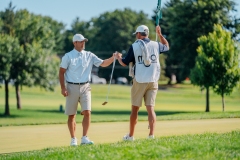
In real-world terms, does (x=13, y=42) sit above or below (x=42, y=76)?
above

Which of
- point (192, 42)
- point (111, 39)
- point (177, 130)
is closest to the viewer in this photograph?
point (177, 130)

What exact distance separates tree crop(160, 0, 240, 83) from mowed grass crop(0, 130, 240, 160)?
3764 cm

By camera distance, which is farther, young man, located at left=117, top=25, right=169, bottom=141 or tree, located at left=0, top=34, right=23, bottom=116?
tree, located at left=0, top=34, right=23, bottom=116

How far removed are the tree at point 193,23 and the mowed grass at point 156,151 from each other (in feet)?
124

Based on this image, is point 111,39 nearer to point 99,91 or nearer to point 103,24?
point 103,24

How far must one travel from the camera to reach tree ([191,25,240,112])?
35.3m

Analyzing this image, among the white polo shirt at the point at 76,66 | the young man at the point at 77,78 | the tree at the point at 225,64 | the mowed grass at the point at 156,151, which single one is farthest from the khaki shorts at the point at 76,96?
the tree at the point at 225,64

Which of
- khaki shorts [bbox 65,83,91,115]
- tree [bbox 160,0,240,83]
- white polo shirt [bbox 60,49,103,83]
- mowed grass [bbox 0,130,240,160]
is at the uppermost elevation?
tree [bbox 160,0,240,83]

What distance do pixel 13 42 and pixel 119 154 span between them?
32.8m

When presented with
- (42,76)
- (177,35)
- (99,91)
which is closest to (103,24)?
(99,91)

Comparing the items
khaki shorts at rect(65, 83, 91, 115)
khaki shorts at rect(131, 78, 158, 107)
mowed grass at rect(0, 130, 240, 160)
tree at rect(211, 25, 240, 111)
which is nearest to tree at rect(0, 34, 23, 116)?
tree at rect(211, 25, 240, 111)

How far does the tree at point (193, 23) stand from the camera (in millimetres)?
46312

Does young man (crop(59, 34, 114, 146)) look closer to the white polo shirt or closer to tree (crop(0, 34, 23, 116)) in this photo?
the white polo shirt

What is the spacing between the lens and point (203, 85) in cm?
3812
